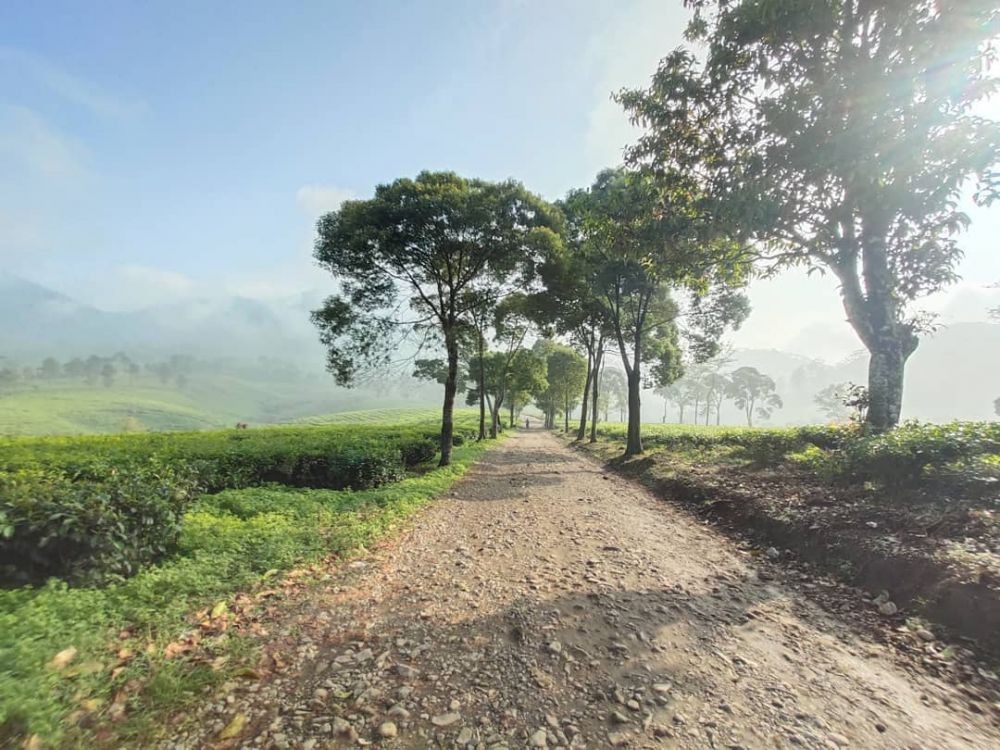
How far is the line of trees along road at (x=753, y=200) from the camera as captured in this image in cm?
790

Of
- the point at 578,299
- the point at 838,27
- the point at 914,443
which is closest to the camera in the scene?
the point at 914,443

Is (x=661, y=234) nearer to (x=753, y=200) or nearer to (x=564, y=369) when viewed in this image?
(x=753, y=200)

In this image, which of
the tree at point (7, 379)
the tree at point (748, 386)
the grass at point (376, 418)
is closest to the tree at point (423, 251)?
the grass at point (376, 418)

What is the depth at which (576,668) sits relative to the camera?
3.71 m

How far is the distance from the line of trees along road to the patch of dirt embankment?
457 centimetres

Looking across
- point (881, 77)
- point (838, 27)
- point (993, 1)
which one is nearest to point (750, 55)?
point (838, 27)

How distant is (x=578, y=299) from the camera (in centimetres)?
2384

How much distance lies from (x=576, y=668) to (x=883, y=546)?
4741 mm

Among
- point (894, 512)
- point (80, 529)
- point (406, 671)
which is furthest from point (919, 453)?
point (80, 529)

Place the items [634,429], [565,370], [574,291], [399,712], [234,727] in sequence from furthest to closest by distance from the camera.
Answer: [565,370], [574,291], [634,429], [399,712], [234,727]

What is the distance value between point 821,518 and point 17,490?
10.8 meters

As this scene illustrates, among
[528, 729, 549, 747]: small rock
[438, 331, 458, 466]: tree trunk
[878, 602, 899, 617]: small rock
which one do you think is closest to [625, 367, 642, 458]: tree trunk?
[438, 331, 458, 466]: tree trunk

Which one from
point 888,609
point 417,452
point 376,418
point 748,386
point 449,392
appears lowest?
point 376,418

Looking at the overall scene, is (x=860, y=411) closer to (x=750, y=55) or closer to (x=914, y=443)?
(x=914, y=443)
